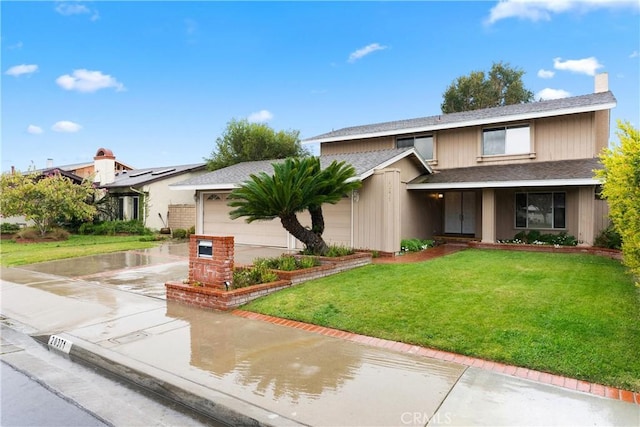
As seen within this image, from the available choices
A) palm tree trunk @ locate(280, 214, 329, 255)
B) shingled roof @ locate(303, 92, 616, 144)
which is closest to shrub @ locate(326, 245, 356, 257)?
palm tree trunk @ locate(280, 214, 329, 255)

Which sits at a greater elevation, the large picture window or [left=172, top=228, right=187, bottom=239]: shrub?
the large picture window

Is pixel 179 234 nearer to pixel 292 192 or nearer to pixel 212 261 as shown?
pixel 292 192

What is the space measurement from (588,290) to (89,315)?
8.93 metres

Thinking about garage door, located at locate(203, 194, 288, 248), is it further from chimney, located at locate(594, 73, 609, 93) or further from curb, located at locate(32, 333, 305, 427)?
chimney, located at locate(594, 73, 609, 93)

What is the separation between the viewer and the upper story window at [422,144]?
17.9m

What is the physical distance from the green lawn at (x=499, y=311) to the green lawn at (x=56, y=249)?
36.7ft

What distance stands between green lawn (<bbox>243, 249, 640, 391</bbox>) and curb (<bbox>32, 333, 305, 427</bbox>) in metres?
2.36

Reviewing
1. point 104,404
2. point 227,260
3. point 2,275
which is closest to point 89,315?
point 227,260

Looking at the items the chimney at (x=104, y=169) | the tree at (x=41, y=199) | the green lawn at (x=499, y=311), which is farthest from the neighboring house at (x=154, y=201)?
the green lawn at (x=499, y=311)

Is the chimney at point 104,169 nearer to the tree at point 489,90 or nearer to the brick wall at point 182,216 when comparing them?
the brick wall at point 182,216

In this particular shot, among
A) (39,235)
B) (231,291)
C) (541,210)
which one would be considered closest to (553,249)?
(541,210)

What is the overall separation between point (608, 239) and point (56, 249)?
837 inches

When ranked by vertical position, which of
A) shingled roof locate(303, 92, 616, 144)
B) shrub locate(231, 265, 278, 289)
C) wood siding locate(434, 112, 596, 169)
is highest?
shingled roof locate(303, 92, 616, 144)

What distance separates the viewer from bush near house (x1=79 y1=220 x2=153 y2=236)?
75.8ft
